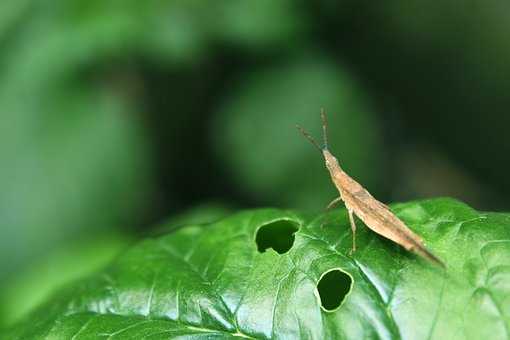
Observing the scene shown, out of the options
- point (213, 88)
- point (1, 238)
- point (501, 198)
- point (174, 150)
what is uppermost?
point (213, 88)

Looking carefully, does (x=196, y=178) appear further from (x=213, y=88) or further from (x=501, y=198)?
(x=501, y=198)

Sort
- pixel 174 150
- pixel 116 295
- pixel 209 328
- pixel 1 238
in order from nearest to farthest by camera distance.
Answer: pixel 209 328, pixel 116 295, pixel 1 238, pixel 174 150

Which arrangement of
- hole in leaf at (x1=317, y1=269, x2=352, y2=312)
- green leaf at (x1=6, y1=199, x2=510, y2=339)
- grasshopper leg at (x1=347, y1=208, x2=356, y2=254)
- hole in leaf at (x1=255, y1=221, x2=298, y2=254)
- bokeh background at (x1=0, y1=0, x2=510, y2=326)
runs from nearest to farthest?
green leaf at (x1=6, y1=199, x2=510, y2=339) → hole in leaf at (x1=317, y1=269, x2=352, y2=312) → grasshopper leg at (x1=347, y1=208, x2=356, y2=254) → hole in leaf at (x1=255, y1=221, x2=298, y2=254) → bokeh background at (x1=0, y1=0, x2=510, y2=326)

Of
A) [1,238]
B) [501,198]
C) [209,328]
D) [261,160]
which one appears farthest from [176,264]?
[501,198]

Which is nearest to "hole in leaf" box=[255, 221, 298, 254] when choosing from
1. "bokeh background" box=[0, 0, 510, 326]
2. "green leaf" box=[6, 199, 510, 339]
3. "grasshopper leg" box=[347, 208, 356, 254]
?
"green leaf" box=[6, 199, 510, 339]

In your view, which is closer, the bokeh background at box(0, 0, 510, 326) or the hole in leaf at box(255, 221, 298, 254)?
the hole in leaf at box(255, 221, 298, 254)

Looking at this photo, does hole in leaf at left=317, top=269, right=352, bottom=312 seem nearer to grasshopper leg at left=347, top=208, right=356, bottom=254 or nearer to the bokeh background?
grasshopper leg at left=347, top=208, right=356, bottom=254

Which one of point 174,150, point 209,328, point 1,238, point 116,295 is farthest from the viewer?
point 174,150

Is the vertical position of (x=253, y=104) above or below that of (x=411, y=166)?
above
